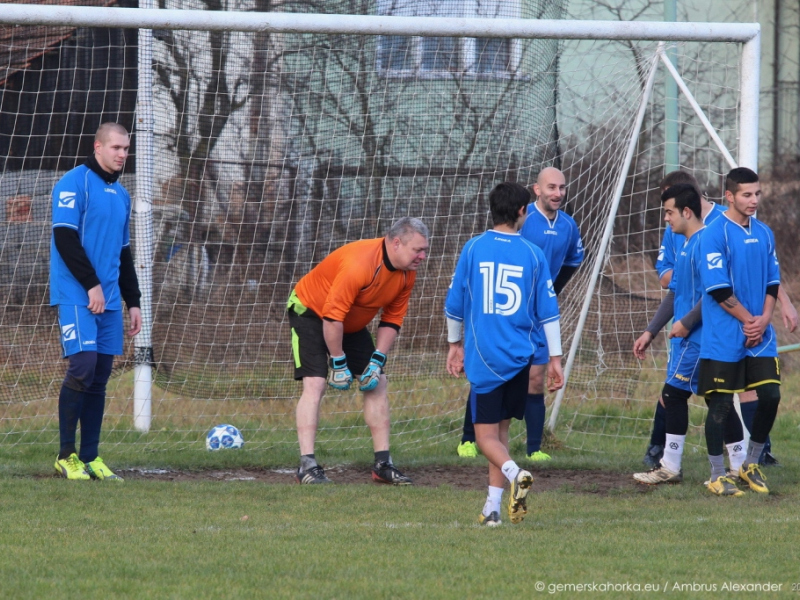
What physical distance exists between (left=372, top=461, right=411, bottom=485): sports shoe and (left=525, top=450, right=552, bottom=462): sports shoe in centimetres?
111

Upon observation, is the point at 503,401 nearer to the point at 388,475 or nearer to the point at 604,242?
the point at 388,475

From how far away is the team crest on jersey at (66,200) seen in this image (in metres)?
5.82

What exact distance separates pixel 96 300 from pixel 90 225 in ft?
1.56

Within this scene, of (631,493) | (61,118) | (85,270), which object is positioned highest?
(61,118)

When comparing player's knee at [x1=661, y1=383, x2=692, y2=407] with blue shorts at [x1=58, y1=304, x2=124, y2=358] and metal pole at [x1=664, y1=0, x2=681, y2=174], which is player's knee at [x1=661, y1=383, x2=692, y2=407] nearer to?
metal pole at [x1=664, y1=0, x2=681, y2=174]

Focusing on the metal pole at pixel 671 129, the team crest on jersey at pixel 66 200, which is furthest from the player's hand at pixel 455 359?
the metal pole at pixel 671 129

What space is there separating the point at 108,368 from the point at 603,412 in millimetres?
4596

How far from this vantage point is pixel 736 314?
18.2 feet

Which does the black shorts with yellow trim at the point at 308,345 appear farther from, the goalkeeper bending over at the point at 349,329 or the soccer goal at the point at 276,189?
the soccer goal at the point at 276,189

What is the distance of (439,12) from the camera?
1033 centimetres

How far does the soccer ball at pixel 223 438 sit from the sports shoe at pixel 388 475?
1541 millimetres

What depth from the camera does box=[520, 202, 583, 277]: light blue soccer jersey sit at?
22.9 ft

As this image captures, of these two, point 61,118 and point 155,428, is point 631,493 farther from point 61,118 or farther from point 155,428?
point 61,118

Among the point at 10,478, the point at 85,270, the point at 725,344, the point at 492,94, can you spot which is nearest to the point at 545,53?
the point at 492,94
